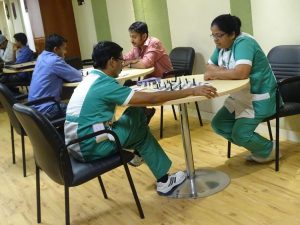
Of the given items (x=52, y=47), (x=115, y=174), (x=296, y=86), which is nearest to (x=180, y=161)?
(x=115, y=174)

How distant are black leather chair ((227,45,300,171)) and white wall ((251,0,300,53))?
0.13 metres

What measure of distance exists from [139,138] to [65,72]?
1265 millimetres

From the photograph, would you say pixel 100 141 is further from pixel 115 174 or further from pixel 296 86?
pixel 296 86

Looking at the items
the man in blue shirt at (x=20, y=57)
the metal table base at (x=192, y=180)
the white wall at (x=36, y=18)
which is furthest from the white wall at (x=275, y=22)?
the white wall at (x=36, y=18)

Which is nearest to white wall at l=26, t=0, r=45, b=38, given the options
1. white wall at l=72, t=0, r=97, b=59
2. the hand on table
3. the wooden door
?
the wooden door

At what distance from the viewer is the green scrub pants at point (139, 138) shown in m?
2.31

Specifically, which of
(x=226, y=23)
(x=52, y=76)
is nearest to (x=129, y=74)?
(x=52, y=76)

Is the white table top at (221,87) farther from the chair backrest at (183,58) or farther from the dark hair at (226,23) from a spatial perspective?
the chair backrest at (183,58)

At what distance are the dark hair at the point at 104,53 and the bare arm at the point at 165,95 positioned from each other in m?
0.28

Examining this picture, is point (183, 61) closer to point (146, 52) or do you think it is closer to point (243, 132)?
point (146, 52)

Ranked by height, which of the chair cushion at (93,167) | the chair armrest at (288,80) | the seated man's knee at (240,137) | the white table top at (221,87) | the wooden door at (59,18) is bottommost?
the seated man's knee at (240,137)

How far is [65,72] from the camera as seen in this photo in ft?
11.0

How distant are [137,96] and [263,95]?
93 centimetres

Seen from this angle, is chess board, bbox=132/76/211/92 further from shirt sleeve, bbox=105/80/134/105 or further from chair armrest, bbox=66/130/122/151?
chair armrest, bbox=66/130/122/151
